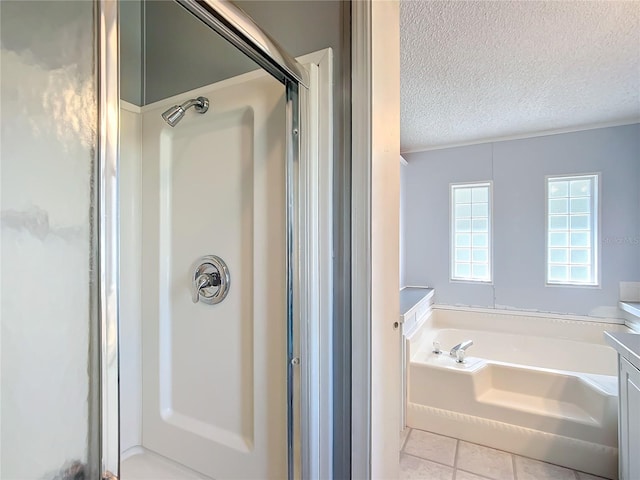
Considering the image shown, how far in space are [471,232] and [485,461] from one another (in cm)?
207

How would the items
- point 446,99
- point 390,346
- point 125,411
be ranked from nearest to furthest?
point 390,346 < point 125,411 < point 446,99

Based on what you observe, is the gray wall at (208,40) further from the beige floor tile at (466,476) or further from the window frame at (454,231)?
the window frame at (454,231)

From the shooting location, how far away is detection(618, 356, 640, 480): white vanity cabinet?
4.16 ft

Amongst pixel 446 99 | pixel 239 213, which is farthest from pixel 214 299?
pixel 446 99

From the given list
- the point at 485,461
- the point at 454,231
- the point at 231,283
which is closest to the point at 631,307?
the point at 454,231

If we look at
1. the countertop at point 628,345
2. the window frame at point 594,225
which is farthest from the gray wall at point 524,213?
the countertop at point 628,345

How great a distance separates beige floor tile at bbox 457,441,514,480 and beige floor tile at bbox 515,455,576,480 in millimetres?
51

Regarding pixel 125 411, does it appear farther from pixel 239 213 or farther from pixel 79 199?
pixel 79 199

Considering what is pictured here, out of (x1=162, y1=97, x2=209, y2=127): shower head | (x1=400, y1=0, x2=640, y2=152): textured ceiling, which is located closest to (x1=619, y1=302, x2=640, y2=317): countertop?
(x1=400, y1=0, x2=640, y2=152): textured ceiling

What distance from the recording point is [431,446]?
6.53ft

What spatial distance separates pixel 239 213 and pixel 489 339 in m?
2.85

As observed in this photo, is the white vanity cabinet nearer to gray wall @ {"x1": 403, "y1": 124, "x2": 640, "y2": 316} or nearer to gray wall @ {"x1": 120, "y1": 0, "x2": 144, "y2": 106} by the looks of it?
gray wall @ {"x1": 403, "y1": 124, "x2": 640, "y2": 316}

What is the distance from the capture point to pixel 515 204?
304 centimetres

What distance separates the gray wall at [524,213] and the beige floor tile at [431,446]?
151 cm
